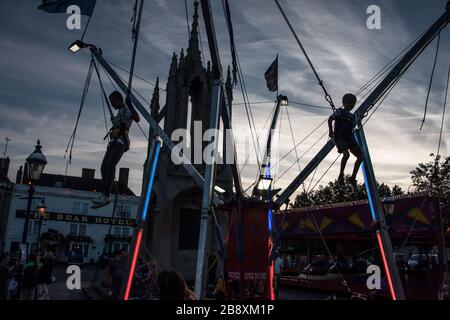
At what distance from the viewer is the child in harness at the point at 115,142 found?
24.3 feet

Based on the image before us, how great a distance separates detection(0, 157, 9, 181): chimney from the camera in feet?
179

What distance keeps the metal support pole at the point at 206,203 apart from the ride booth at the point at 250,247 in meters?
1.22

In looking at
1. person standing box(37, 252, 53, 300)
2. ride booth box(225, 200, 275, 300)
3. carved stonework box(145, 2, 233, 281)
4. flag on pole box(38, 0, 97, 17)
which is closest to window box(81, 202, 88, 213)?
carved stonework box(145, 2, 233, 281)

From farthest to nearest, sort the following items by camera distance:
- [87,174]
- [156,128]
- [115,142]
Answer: [87,174]
[156,128]
[115,142]

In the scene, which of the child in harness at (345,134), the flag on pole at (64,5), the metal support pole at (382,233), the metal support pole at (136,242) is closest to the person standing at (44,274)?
the metal support pole at (136,242)

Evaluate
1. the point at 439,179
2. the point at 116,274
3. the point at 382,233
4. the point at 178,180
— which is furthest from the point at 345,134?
the point at 439,179

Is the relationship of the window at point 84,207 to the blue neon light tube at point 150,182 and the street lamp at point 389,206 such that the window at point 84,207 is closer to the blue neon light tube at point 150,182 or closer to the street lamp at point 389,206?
the street lamp at point 389,206

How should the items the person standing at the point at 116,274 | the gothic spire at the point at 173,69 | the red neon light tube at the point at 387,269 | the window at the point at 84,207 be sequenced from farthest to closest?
the window at the point at 84,207, the gothic spire at the point at 173,69, the person standing at the point at 116,274, the red neon light tube at the point at 387,269

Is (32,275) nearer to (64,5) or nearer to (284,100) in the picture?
(64,5)

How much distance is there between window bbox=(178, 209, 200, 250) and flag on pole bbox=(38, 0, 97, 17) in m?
16.9

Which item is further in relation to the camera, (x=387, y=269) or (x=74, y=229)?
(x=74, y=229)

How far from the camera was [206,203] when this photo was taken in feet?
23.7

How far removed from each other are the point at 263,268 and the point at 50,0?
7.20m

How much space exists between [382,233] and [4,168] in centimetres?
5855
